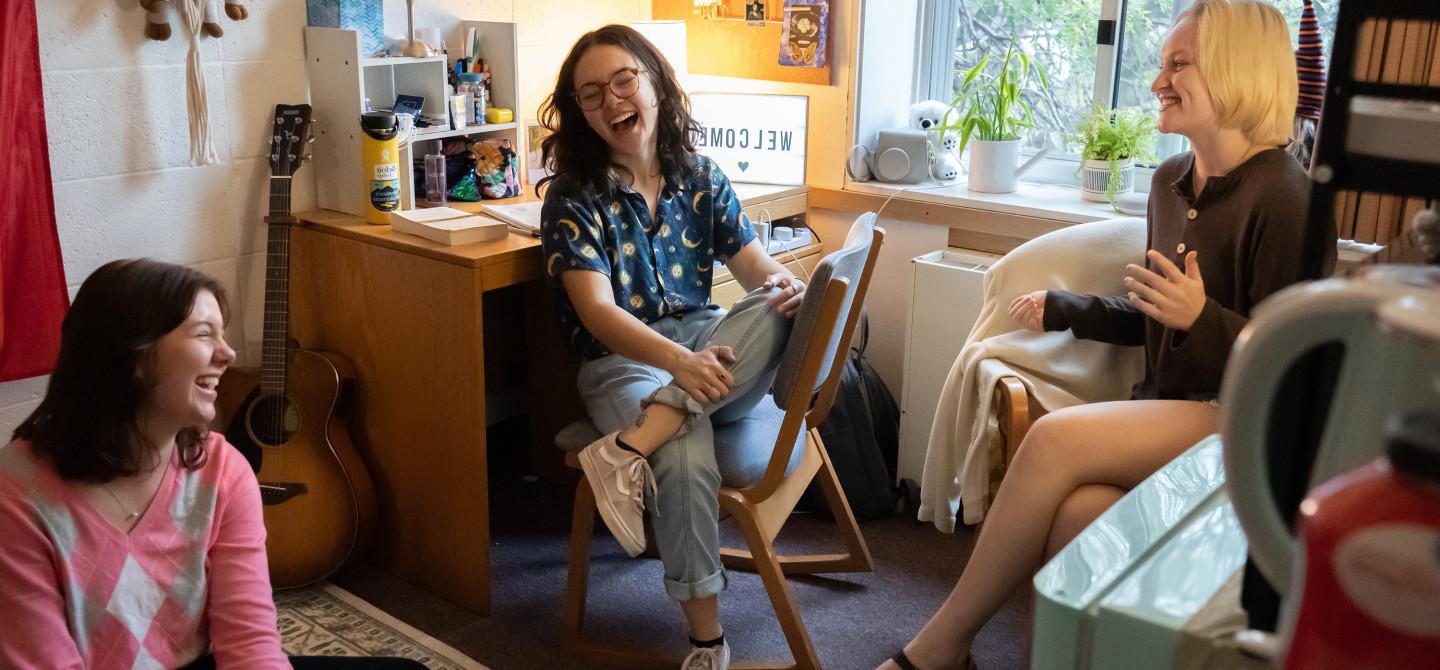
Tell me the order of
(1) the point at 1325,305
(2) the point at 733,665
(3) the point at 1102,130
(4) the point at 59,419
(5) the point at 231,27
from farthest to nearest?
(3) the point at 1102,130 → (5) the point at 231,27 → (2) the point at 733,665 → (4) the point at 59,419 → (1) the point at 1325,305

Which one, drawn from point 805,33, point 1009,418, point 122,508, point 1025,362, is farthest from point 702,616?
point 805,33

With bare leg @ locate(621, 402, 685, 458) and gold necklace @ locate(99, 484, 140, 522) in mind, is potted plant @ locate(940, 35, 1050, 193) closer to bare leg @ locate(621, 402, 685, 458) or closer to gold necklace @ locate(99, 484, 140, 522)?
bare leg @ locate(621, 402, 685, 458)

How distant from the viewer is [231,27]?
2.40 meters

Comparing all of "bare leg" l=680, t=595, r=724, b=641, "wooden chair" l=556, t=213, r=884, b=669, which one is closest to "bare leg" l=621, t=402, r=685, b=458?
"wooden chair" l=556, t=213, r=884, b=669

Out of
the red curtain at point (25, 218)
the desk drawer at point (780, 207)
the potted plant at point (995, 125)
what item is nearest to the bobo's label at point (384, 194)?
the red curtain at point (25, 218)

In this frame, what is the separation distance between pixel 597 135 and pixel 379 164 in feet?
1.44

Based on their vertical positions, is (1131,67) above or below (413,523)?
above

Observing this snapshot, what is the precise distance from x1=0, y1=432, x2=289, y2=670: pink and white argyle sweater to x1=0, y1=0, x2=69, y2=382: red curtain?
77 centimetres

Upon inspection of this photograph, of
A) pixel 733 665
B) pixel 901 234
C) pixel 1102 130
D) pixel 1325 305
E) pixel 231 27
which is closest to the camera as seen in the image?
pixel 1325 305

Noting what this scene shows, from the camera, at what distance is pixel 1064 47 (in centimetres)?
306

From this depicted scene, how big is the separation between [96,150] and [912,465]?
1.81 m

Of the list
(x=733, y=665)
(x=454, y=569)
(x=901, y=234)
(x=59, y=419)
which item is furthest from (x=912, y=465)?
(x=59, y=419)

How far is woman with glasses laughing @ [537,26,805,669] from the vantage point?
2084 millimetres

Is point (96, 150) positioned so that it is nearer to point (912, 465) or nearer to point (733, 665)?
point (733, 665)
